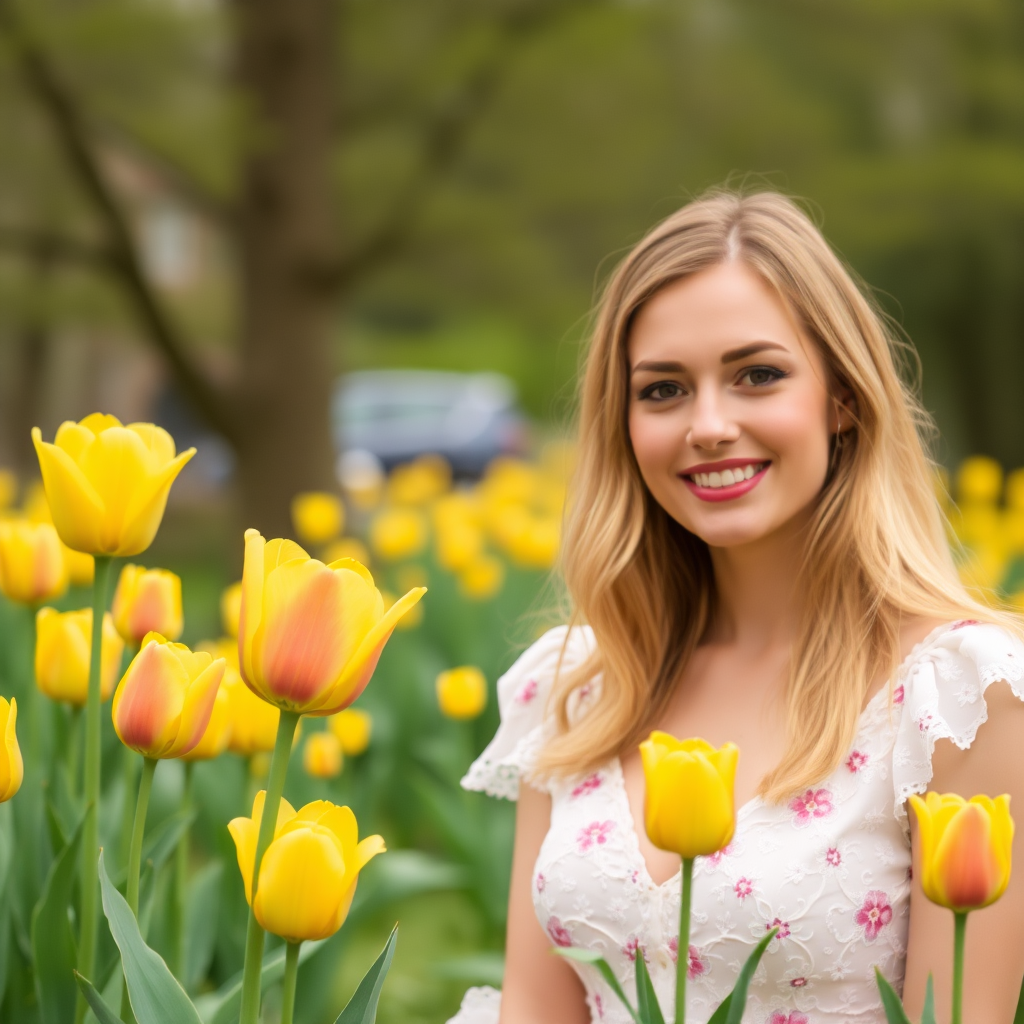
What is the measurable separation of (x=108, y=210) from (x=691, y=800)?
4.91 m

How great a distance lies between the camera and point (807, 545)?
1.94m

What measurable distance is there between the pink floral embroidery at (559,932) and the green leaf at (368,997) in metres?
0.70

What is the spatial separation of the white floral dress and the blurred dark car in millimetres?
15471

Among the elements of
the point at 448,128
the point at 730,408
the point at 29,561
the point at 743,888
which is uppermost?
the point at 448,128

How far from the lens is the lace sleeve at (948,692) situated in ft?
5.41

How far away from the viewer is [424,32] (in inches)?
257

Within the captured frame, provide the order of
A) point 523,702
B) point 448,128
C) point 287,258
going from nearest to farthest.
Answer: point 523,702, point 448,128, point 287,258

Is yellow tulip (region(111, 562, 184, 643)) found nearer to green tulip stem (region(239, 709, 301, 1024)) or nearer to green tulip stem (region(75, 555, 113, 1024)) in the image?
green tulip stem (region(75, 555, 113, 1024))

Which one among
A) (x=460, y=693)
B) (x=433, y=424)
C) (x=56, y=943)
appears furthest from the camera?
(x=433, y=424)

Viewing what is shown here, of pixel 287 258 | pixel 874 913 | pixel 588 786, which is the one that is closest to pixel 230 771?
pixel 588 786

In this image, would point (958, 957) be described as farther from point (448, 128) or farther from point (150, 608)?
point (448, 128)

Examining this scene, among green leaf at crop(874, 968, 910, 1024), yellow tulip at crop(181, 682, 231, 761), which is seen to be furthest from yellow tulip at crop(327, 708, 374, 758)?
green leaf at crop(874, 968, 910, 1024)

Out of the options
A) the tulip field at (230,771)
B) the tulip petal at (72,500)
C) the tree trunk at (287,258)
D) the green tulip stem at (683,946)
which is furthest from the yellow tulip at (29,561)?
the tree trunk at (287,258)

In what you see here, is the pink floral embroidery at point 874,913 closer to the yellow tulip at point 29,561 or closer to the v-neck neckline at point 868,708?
the v-neck neckline at point 868,708
